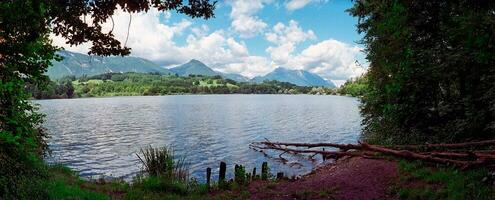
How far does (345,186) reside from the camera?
50.2 ft

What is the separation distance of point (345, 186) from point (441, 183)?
4260 mm

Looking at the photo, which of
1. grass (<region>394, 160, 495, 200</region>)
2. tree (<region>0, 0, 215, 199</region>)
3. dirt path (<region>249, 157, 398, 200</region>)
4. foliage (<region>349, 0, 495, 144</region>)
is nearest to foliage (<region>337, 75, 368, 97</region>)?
foliage (<region>349, 0, 495, 144</region>)

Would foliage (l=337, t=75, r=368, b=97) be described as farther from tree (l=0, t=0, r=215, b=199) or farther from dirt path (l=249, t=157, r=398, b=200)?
tree (l=0, t=0, r=215, b=199)

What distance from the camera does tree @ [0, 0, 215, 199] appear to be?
7.77 metres

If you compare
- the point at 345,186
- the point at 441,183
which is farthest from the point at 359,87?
the point at 441,183

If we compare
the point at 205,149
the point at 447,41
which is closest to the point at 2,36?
the point at 447,41

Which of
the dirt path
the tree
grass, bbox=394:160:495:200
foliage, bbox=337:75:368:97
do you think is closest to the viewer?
the tree

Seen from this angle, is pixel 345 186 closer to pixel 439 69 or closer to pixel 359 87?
pixel 439 69

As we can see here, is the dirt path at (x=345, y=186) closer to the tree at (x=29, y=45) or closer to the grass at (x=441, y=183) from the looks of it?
the grass at (x=441, y=183)

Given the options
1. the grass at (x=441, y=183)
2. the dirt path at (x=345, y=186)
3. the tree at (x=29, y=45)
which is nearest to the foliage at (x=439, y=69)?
the grass at (x=441, y=183)

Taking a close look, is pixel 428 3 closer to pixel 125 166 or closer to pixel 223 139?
pixel 125 166

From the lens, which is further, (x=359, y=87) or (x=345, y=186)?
(x=359, y=87)

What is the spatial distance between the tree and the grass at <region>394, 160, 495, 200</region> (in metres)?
8.03

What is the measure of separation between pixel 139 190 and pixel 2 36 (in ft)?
27.0
